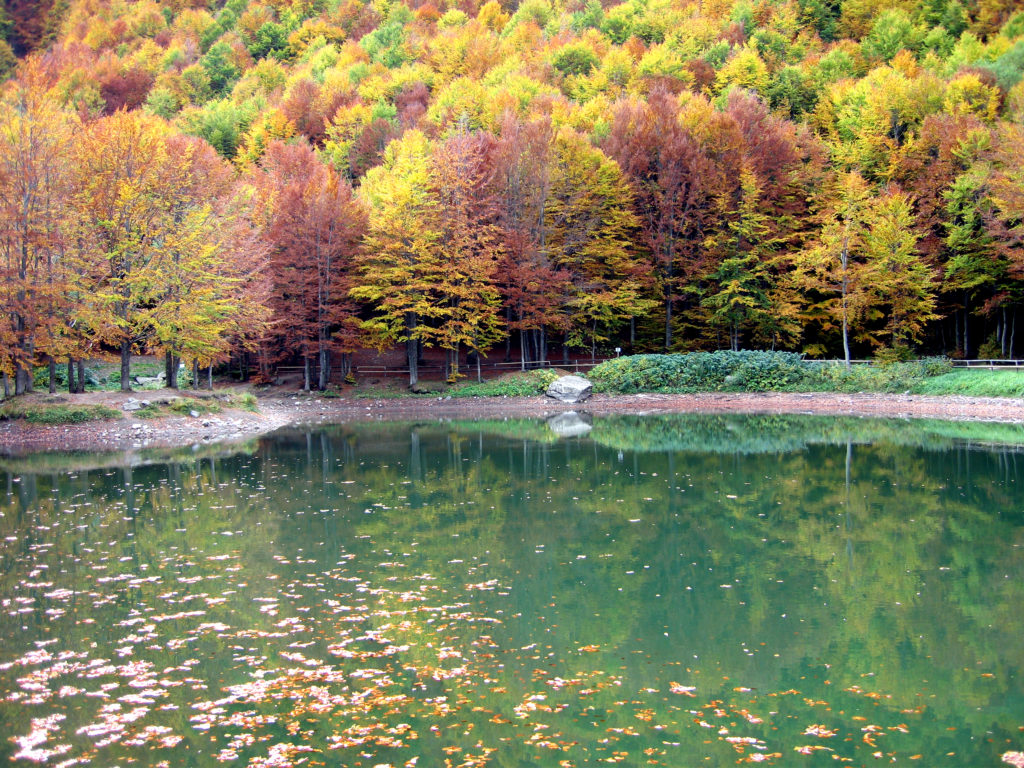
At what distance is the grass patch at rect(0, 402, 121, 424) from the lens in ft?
101

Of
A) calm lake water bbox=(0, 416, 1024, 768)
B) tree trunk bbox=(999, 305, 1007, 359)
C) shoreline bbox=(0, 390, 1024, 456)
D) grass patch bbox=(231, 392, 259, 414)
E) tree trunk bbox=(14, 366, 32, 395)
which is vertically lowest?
calm lake water bbox=(0, 416, 1024, 768)

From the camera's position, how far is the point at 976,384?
35844 mm

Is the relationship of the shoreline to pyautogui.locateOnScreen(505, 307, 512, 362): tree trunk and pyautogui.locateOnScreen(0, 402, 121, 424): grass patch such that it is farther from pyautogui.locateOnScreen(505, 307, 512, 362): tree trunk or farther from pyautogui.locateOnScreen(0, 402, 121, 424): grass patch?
pyautogui.locateOnScreen(505, 307, 512, 362): tree trunk

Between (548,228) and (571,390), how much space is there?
10.1 meters

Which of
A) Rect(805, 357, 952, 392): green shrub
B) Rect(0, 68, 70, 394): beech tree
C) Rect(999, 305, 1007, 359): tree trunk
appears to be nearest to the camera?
Rect(0, 68, 70, 394): beech tree

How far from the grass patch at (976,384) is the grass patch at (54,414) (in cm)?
3330

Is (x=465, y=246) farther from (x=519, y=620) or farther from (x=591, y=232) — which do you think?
(x=519, y=620)

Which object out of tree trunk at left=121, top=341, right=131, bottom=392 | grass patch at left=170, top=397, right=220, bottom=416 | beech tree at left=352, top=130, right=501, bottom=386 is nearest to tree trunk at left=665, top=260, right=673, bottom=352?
beech tree at left=352, top=130, right=501, bottom=386

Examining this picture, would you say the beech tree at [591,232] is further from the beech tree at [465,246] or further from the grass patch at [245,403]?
the grass patch at [245,403]

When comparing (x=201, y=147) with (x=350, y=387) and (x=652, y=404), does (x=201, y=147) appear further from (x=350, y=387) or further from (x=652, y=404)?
(x=652, y=404)

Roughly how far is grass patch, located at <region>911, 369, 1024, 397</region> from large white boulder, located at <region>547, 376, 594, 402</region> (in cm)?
1479

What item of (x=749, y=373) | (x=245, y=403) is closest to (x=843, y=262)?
(x=749, y=373)

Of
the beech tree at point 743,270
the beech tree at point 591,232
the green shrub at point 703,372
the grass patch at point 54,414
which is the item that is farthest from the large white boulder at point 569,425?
the grass patch at point 54,414

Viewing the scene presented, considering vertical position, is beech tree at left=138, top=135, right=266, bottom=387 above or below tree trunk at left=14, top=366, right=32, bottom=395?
above
